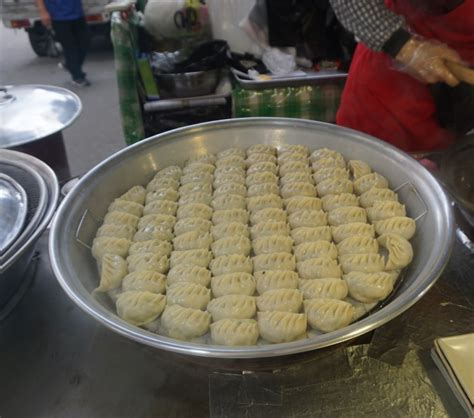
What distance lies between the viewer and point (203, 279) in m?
1.45

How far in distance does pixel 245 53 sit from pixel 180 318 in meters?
3.12

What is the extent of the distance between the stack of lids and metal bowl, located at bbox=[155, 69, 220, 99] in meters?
3.06

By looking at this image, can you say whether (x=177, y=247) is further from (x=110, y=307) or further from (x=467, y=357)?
(x=467, y=357)

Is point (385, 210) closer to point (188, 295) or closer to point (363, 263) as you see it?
point (363, 263)

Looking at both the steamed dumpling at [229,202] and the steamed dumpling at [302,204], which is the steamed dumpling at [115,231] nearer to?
the steamed dumpling at [229,202]

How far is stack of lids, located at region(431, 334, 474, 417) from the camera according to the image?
3.60ft

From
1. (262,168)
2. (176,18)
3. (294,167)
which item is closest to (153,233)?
(262,168)

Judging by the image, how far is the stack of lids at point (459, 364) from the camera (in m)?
1.10

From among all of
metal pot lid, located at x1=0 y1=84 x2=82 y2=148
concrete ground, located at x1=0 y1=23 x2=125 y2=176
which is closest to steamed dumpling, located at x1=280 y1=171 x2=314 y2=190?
metal pot lid, located at x1=0 y1=84 x2=82 y2=148

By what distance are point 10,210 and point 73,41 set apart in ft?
18.2

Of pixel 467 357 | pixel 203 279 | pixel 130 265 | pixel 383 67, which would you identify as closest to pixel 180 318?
pixel 203 279

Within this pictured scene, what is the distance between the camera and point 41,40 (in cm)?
755

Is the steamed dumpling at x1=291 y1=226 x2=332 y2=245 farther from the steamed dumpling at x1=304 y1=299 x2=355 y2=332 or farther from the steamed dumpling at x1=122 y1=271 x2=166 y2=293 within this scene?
the steamed dumpling at x1=122 y1=271 x2=166 y2=293

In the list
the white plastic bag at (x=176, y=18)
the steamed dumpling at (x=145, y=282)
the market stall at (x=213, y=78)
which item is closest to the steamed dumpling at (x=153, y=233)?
the steamed dumpling at (x=145, y=282)
